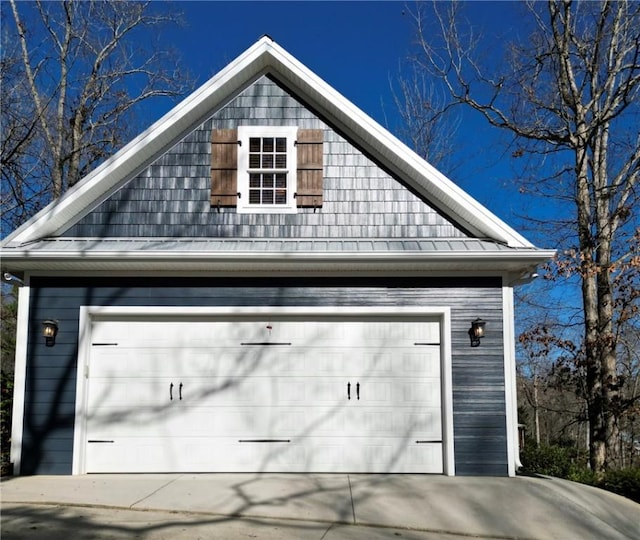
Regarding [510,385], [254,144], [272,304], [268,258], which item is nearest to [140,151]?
[254,144]

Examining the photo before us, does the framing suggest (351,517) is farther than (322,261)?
No

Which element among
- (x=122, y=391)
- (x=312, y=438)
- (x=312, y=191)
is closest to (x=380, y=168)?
(x=312, y=191)

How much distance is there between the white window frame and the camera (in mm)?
8031

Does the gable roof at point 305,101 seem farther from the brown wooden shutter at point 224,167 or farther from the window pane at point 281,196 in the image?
the window pane at point 281,196

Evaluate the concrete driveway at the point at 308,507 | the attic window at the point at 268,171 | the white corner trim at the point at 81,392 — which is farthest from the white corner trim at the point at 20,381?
the attic window at the point at 268,171

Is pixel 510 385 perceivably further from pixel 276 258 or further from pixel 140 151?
pixel 140 151

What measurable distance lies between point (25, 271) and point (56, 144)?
10.2 meters

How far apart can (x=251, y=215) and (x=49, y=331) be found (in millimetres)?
2978

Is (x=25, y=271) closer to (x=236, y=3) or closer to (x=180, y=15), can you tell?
(x=236, y=3)

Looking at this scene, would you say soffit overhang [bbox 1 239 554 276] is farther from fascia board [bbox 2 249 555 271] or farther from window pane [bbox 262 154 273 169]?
window pane [bbox 262 154 273 169]

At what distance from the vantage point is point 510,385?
7.31 meters

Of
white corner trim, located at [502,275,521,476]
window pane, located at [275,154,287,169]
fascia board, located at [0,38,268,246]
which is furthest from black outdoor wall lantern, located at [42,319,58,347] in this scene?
white corner trim, located at [502,275,521,476]

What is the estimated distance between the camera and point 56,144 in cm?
1638

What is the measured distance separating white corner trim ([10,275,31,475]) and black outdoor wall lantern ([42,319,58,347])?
250mm
